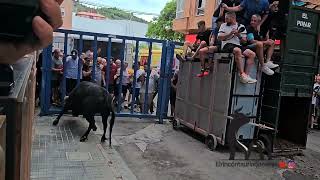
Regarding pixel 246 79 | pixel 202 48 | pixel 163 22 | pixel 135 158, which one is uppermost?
pixel 163 22

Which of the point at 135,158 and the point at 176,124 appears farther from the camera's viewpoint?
the point at 176,124

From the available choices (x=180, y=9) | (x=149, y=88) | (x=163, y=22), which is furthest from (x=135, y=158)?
(x=163, y=22)

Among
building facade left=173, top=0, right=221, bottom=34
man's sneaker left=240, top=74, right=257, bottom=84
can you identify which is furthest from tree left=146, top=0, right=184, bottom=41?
man's sneaker left=240, top=74, right=257, bottom=84

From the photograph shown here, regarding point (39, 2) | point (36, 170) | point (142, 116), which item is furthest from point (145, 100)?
point (39, 2)

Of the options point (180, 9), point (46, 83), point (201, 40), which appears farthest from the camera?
point (180, 9)

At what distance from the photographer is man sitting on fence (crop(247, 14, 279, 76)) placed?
741cm

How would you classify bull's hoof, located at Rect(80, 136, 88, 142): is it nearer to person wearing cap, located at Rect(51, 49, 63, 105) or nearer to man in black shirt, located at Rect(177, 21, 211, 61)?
person wearing cap, located at Rect(51, 49, 63, 105)

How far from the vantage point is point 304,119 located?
26.3 feet

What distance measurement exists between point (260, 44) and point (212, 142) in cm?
209

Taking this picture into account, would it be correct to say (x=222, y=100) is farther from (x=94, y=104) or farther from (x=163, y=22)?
(x=163, y=22)

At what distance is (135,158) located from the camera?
7043 mm

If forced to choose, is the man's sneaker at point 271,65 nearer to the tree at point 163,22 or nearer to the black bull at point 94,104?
the black bull at point 94,104

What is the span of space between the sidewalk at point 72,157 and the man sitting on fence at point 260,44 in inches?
124

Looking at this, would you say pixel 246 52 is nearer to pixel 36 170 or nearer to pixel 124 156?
pixel 124 156
